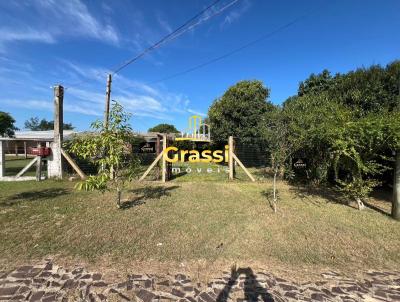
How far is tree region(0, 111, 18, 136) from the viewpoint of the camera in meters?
14.6

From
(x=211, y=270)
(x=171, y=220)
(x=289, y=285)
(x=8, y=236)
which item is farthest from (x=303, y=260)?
(x=8, y=236)

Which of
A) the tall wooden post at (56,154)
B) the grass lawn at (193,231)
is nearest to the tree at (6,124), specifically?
the tall wooden post at (56,154)

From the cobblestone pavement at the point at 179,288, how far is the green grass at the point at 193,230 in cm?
46

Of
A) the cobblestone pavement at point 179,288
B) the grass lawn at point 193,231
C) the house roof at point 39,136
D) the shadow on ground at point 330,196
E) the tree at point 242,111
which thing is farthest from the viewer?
the tree at point 242,111

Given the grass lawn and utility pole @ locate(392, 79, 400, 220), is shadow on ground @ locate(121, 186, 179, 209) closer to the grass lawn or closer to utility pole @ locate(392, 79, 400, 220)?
the grass lawn

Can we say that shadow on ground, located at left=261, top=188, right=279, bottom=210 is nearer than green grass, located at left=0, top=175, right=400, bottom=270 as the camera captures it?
No

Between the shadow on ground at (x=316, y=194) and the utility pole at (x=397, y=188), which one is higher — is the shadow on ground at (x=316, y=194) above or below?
below

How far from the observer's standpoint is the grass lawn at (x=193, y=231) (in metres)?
4.64

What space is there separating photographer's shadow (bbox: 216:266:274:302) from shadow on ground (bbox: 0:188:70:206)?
6.21 meters

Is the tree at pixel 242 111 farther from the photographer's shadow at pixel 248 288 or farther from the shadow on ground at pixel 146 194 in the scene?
the photographer's shadow at pixel 248 288

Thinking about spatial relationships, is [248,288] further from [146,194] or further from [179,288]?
[146,194]

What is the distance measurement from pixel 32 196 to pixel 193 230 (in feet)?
17.5

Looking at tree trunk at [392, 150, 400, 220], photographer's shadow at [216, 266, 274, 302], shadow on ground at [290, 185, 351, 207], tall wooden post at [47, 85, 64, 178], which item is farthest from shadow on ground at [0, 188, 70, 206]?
tree trunk at [392, 150, 400, 220]

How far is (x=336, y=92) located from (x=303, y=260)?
9.16 metres
